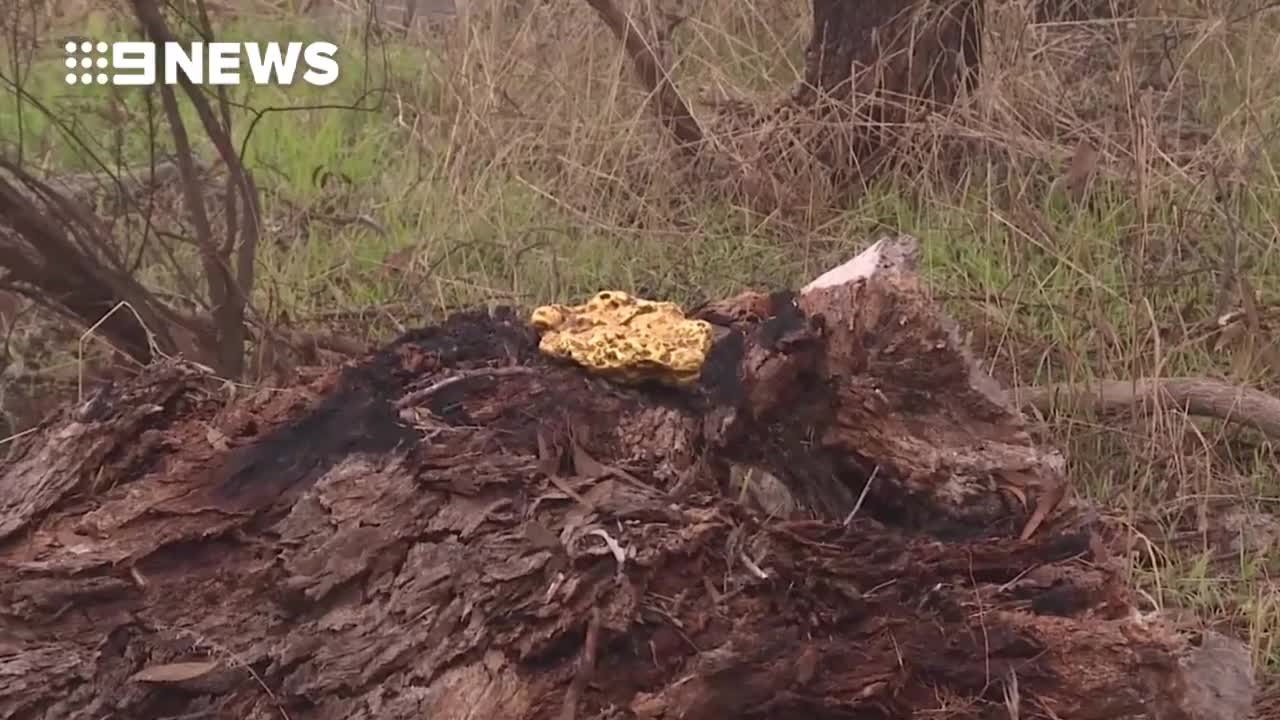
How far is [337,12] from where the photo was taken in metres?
4.29

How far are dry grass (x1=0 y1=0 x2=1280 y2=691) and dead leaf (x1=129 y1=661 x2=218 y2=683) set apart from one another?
4.58 feet

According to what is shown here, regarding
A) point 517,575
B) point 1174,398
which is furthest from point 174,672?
point 1174,398

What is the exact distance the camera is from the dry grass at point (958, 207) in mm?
2314

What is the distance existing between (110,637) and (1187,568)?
1.55 metres

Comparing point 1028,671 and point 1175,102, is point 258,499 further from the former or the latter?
point 1175,102

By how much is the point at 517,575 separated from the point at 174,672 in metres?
0.33

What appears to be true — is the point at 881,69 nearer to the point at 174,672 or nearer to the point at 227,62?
the point at 227,62

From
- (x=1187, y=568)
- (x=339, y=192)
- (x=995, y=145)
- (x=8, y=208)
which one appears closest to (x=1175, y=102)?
(x=995, y=145)

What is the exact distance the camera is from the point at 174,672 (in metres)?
1.26

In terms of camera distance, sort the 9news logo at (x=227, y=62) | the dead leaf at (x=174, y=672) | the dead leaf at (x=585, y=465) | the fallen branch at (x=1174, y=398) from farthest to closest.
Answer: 1. the 9news logo at (x=227, y=62)
2. the fallen branch at (x=1174, y=398)
3. the dead leaf at (x=585, y=465)
4. the dead leaf at (x=174, y=672)

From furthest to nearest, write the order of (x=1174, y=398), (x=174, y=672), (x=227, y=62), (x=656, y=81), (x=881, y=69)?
1. (x=227, y=62)
2. (x=656, y=81)
3. (x=881, y=69)
4. (x=1174, y=398)
5. (x=174, y=672)

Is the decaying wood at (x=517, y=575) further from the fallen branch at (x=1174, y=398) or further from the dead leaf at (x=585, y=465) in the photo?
the fallen branch at (x=1174, y=398)

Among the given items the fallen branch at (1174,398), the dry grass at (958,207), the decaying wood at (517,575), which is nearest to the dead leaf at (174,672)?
the decaying wood at (517,575)

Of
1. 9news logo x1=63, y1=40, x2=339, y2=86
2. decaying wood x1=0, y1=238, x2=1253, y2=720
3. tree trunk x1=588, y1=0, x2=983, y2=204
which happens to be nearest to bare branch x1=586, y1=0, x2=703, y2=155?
tree trunk x1=588, y1=0, x2=983, y2=204
